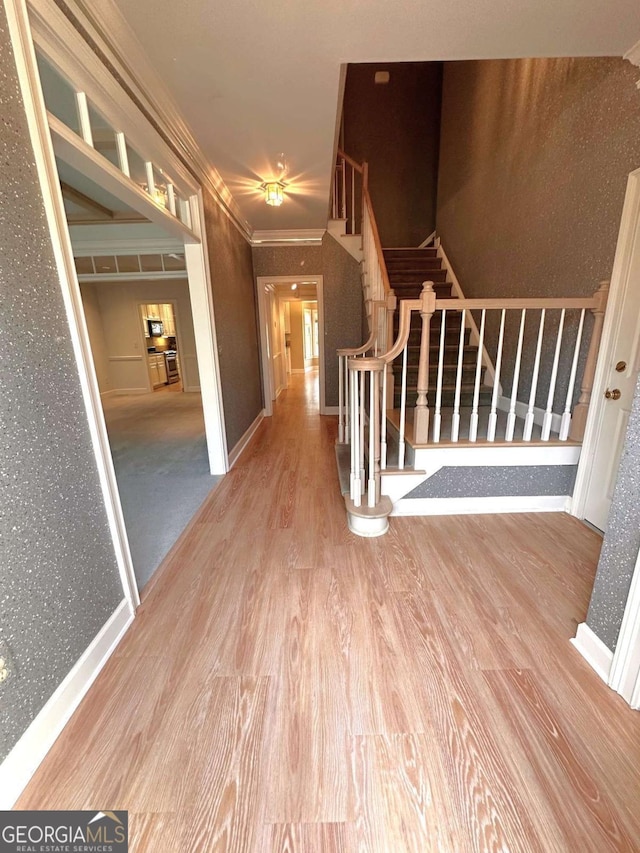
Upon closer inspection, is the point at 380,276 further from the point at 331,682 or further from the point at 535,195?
the point at 331,682

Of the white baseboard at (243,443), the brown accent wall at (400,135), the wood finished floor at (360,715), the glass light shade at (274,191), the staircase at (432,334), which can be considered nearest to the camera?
the wood finished floor at (360,715)

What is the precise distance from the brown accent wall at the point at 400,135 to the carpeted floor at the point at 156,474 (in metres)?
4.75

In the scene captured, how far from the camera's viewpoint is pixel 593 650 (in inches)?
51.3

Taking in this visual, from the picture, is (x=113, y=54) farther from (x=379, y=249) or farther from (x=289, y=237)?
(x=289, y=237)

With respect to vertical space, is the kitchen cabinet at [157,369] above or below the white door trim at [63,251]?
below

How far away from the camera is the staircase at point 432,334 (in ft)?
11.1

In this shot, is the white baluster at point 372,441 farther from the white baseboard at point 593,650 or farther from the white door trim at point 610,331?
the white door trim at point 610,331

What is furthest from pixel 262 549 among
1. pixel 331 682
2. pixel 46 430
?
pixel 46 430

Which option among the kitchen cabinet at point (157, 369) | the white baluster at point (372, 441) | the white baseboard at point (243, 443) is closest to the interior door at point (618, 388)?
the white baluster at point (372, 441)

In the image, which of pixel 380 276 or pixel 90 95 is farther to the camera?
pixel 380 276

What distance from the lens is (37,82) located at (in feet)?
3.56

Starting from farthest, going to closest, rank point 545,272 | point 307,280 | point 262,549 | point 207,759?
1. point 307,280
2. point 545,272
3. point 262,549
4. point 207,759

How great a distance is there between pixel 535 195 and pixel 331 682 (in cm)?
361

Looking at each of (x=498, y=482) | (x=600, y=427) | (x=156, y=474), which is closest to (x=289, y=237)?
(x=156, y=474)
